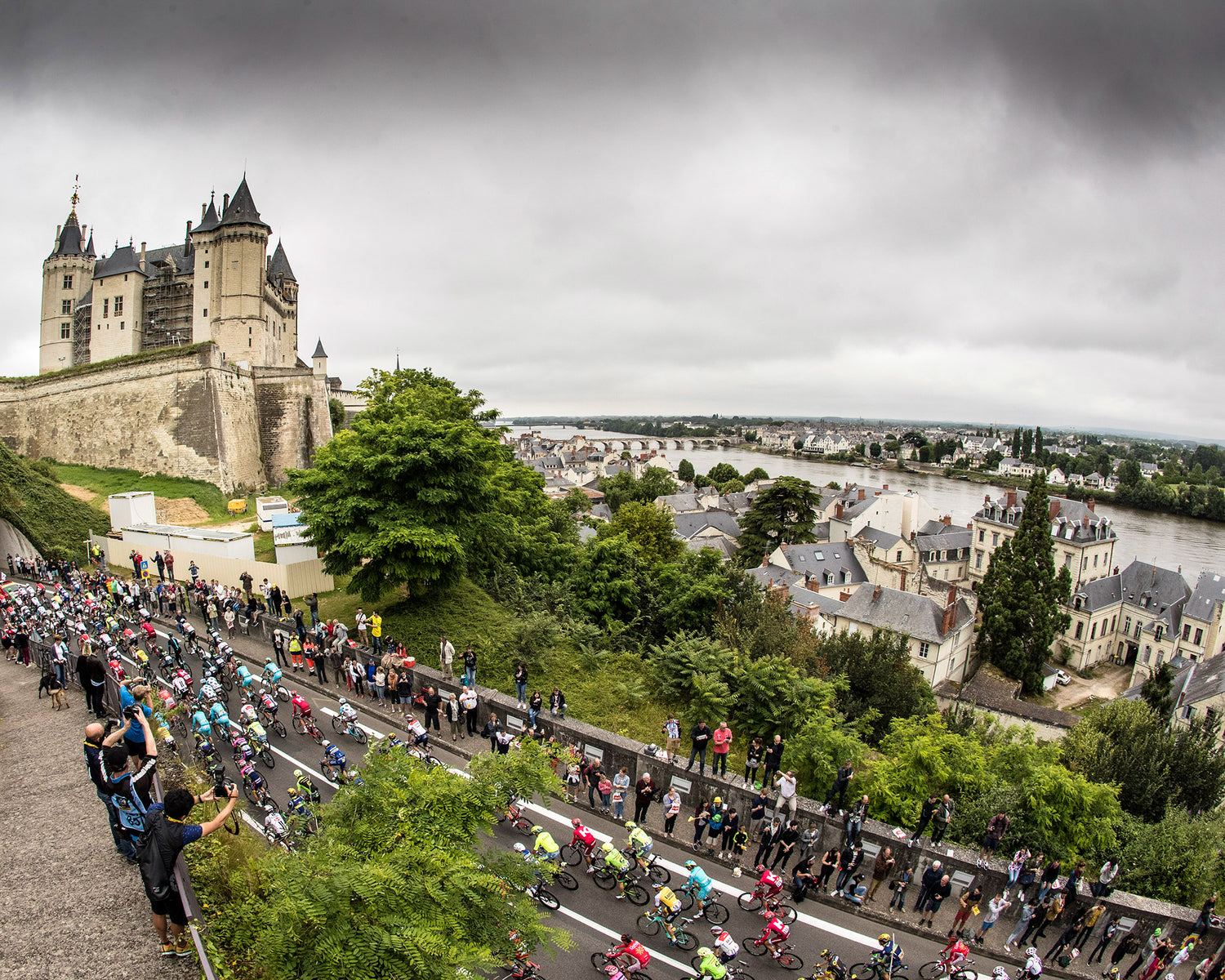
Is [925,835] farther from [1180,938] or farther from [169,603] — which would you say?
[169,603]

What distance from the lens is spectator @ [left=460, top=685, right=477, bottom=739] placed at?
12555 millimetres

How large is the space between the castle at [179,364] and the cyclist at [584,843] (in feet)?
119

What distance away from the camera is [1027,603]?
33562 millimetres

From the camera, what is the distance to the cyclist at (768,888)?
8680mm

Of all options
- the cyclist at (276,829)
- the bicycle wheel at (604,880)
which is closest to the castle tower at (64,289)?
the cyclist at (276,829)

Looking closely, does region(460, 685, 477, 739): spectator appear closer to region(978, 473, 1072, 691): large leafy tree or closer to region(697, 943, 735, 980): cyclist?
region(697, 943, 735, 980): cyclist

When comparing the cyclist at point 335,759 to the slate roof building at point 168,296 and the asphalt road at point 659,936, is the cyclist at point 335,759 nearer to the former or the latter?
the asphalt road at point 659,936

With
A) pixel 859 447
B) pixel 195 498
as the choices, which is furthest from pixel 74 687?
pixel 859 447

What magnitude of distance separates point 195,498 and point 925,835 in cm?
3764

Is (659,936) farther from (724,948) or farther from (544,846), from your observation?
(544,846)

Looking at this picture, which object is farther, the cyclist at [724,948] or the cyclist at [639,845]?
the cyclist at [639,845]

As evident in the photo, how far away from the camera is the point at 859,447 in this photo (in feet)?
540

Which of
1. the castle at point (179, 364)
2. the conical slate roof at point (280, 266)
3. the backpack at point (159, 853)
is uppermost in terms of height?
the conical slate roof at point (280, 266)

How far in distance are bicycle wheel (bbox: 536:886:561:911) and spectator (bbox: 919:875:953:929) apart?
A: 5321 mm
